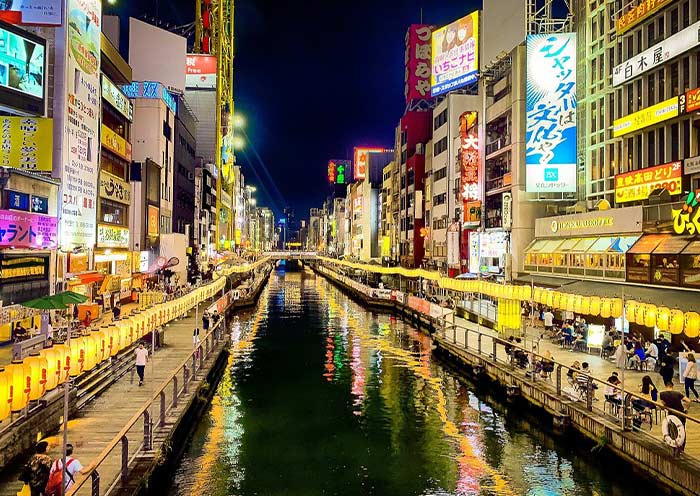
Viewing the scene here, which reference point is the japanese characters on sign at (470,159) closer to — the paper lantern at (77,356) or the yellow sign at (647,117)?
the yellow sign at (647,117)

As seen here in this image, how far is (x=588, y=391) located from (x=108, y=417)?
17.4 m

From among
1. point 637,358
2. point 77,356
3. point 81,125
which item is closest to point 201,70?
point 81,125

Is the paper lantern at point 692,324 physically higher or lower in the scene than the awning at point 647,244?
lower

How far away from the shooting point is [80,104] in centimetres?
4172

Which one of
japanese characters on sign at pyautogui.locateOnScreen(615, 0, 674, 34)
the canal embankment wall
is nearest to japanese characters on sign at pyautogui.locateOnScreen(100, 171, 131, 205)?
the canal embankment wall

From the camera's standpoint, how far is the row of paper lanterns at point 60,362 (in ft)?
51.4

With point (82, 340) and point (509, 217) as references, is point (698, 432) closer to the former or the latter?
point (82, 340)

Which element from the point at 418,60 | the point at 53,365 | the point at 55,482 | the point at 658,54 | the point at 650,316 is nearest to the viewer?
the point at 55,482

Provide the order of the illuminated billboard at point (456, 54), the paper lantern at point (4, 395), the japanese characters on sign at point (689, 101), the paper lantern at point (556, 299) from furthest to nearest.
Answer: the illuminated billboard at point (456, 54) < the japanese characters on sign at point (689, 101) < the paper lantern at point (556, 299) < the paper lantern at point (4, 395)

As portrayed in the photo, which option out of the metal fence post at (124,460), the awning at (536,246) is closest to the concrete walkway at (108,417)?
the metal fence post at (124,460)

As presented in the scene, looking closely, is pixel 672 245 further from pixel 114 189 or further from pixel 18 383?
pixel 114 189

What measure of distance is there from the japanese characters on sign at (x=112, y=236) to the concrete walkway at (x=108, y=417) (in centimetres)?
1818

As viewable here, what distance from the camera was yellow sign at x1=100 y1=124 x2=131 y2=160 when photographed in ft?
169

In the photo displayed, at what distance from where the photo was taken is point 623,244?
34.6 metres
